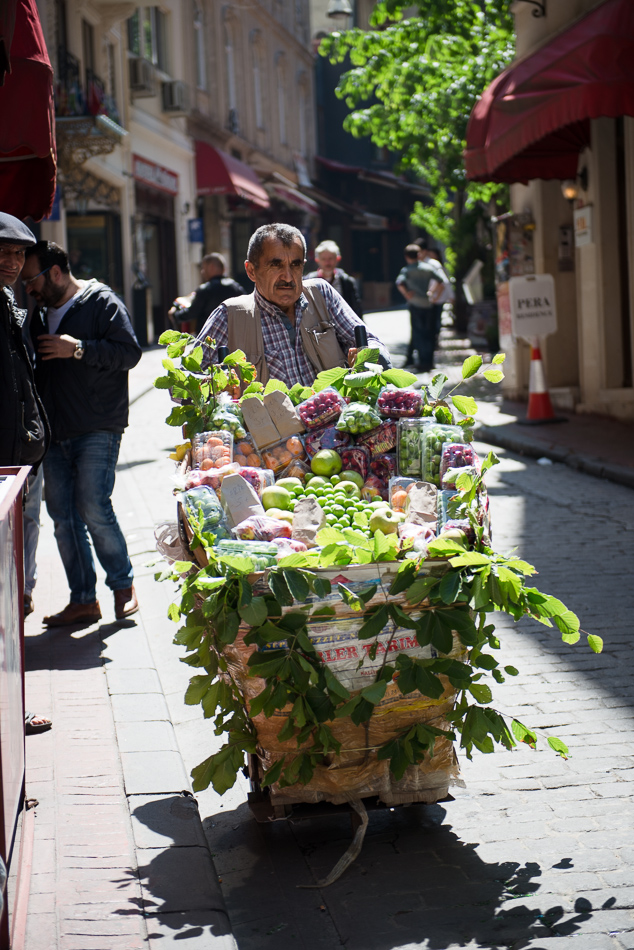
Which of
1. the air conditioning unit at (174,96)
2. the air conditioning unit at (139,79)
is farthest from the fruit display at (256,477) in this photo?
the air conditioning unit at (174,96)

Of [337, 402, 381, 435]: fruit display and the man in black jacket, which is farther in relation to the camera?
the man in black jacket

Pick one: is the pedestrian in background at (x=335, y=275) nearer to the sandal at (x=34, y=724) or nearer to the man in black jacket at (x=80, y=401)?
the man in black jacket at (x=80, y=401)

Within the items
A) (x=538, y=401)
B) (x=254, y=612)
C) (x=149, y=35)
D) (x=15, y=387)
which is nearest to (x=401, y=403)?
(x=254, y=612)

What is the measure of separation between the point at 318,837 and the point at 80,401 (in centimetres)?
282

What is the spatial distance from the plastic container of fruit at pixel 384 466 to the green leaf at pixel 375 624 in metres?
0.90

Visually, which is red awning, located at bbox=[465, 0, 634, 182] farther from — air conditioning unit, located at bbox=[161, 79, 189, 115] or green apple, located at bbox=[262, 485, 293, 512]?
air conditioning unit, located at bbox=[161, 79, 189, 115]

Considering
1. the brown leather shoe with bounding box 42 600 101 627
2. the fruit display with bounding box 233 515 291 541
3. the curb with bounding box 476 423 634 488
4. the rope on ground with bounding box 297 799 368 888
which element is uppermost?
the fruit display with bounding box 233 515 291 541

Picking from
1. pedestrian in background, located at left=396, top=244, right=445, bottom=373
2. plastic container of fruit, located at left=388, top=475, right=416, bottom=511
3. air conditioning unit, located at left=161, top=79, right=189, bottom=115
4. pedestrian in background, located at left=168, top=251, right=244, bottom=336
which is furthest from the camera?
air conditioning unit, located at left=161, top=79, right=189, bottom=115

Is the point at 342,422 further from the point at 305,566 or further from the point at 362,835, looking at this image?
the point at 362,835

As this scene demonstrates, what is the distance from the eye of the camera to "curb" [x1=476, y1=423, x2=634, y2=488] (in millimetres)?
9930

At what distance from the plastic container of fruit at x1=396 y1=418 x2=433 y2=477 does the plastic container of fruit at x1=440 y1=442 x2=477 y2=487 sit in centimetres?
14

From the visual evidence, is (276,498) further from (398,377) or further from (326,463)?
(398,377)

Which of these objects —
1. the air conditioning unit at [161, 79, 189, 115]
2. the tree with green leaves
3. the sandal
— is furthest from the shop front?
the sandal

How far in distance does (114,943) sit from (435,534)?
1455 millimetres
